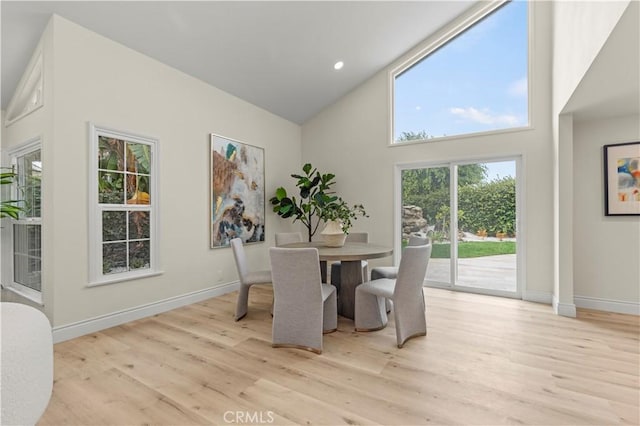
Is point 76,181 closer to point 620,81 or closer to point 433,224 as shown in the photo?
point 433,224

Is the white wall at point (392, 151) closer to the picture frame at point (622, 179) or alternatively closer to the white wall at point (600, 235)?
the white wall at point (600, 235)

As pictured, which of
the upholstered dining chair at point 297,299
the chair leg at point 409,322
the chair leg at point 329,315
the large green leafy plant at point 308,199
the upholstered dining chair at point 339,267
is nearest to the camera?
the upholstered dining chair at point 297,299

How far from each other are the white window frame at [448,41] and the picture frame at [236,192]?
229 cm

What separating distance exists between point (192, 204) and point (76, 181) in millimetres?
1287

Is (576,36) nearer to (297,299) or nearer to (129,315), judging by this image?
(297,299)

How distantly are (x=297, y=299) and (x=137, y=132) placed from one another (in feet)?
8.53

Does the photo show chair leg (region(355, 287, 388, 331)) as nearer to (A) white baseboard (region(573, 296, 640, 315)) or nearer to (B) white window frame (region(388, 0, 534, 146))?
→ (A) white baseboard (region(573, 296, 640, 315))

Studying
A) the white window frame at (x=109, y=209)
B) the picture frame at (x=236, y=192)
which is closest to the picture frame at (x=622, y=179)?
the picture frame at (x=236, y=192)

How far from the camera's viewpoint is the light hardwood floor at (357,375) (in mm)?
1811

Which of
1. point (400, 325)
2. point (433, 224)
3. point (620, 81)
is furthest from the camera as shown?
point (433, 224)

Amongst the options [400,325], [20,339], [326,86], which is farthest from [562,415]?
[326,86]

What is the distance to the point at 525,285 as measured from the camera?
406 centimetres

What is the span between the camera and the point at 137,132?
3.44 metres

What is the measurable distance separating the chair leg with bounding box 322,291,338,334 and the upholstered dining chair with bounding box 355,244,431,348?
0.75 ft
